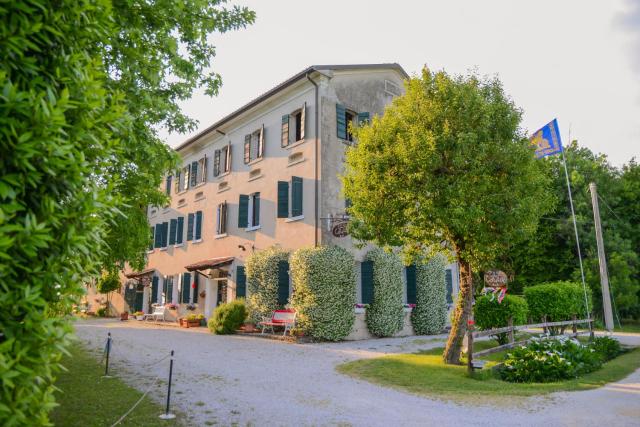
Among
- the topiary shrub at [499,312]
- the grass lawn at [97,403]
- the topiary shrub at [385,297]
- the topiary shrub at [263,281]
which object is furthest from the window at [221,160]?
the grass lawn at [97,403]

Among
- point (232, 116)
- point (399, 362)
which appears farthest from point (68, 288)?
point (232, 116)

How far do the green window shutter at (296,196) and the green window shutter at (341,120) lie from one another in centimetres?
243

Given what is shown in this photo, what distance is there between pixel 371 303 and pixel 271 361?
658 cm

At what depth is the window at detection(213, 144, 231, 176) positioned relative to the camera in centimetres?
2245

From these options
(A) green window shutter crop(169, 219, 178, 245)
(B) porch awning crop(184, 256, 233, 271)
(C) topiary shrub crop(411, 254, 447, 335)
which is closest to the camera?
(C) topiary shrub crop(411, 254, 447, 335)

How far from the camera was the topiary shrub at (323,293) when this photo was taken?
15328mm

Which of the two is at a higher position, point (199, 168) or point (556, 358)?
point (199, 168)

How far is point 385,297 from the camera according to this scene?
56.3 ft

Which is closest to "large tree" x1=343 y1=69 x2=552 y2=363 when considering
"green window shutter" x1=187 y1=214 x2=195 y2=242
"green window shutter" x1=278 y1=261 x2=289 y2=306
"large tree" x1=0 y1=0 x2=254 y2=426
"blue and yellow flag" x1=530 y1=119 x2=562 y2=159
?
"blue and yellow flag" x1=530 y1=119 x2=562 y2=159

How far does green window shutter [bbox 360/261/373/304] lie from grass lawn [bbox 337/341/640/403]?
490 centimetres

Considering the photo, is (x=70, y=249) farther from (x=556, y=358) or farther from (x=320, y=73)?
(x=320, y=73)

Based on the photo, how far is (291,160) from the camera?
18250 mm

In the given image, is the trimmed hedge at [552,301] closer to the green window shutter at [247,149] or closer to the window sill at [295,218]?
the window sill at [295,218]

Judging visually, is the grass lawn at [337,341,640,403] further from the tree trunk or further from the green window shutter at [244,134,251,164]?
the green window shutter at [244,134,251,164]
